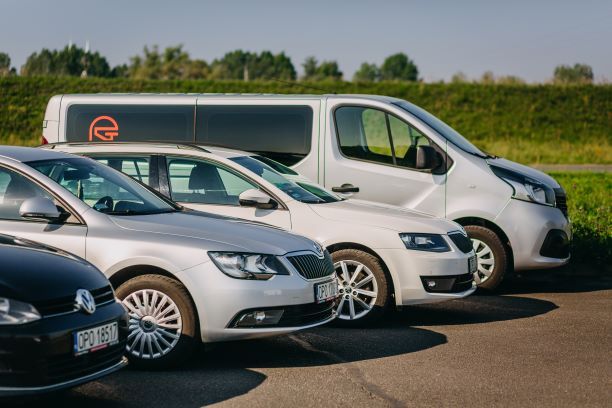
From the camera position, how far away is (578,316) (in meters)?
9.72

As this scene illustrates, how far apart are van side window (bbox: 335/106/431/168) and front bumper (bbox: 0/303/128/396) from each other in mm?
6297

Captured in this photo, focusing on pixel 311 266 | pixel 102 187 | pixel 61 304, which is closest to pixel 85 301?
pixel 61 304

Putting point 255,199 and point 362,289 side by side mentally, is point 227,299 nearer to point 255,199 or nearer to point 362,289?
point 255,199

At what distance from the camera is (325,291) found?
7.66m

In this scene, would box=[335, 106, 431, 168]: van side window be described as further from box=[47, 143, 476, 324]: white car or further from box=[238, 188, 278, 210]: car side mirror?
box=[238, 188, 278, 210]: car side mirror

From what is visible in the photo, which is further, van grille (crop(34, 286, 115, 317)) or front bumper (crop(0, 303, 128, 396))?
van grille (crop(34, 286, 115, 317))

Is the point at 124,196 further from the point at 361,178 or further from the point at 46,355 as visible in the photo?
the point at 361,178

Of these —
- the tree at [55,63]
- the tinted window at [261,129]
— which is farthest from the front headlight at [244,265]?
the tree at [55,63]

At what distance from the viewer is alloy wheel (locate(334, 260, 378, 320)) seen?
9.09 m

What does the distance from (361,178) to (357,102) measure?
0.93m

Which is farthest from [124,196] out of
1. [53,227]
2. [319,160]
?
[319,160]

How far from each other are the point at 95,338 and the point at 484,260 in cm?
635

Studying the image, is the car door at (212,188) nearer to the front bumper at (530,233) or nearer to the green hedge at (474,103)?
the front bumper at (530,233)

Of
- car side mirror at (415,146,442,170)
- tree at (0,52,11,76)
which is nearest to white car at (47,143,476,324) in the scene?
car side mirror at (415,146,442,170)
